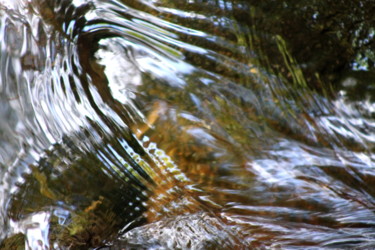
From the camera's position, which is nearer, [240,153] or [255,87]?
[240,153]

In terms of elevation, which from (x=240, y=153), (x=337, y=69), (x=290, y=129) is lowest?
(x=240, y=153)

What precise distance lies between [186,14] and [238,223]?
150cm

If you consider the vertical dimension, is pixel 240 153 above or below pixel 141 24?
below

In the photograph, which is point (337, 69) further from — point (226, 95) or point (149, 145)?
point (149, 145)

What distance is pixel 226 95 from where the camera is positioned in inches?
107

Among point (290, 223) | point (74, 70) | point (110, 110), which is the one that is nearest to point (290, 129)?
point (290, 223)

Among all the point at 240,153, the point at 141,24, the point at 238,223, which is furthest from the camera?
the point at 141,24

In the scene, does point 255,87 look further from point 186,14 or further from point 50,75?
point 50,75

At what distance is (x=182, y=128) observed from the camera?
256cm

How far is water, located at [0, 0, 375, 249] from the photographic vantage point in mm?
2234

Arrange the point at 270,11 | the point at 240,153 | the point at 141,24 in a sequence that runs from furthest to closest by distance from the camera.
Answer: the point at 270,11 < the point at 141,24 < the point at 240,153

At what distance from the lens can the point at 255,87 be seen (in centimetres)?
279

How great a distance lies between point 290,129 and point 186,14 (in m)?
1.10

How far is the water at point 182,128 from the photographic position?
223 cm
